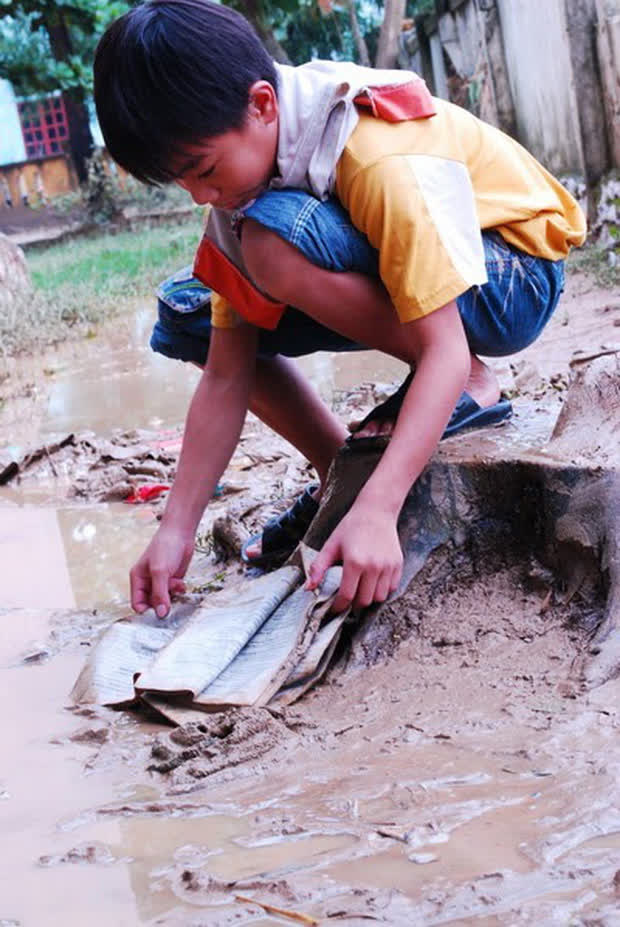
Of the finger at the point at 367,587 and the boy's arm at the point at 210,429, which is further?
the boy's arm at the point at 210,429

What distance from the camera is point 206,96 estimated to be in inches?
69.5

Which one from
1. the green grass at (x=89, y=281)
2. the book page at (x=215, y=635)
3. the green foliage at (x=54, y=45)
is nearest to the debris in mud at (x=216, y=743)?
the book page at (x=215, y=635)

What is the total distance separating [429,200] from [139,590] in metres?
0.91

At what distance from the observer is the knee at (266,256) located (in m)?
1.89

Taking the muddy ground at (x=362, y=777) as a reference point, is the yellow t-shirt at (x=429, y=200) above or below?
above

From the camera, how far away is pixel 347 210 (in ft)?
6.35

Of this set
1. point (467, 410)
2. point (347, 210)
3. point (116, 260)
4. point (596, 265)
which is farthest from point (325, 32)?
point (347, 210)

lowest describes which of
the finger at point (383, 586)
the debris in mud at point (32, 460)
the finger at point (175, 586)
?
the debris in mud at point (32, 460)

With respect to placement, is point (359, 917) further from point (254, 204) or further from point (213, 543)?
point (213, 543)

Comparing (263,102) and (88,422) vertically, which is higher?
(263,102)

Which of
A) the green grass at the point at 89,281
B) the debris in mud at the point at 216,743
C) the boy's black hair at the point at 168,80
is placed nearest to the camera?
the debris in mud at the point at 216,743

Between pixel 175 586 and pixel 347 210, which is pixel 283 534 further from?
pixel 347 210

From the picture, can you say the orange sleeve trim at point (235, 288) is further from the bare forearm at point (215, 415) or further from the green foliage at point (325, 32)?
the green foliage at point (325, 32)

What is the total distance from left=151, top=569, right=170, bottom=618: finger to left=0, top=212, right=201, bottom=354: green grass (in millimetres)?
4494
